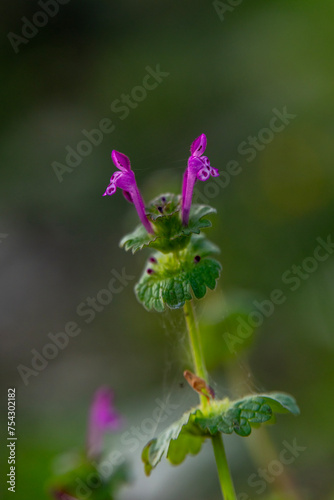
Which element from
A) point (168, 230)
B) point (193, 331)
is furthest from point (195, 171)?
point (193, 331)

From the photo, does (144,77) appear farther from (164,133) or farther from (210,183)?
(210,183)

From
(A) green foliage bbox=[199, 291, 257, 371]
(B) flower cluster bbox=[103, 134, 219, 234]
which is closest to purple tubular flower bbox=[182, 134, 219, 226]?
(B) flower cluster bbox=[103, 134, 219, 234]

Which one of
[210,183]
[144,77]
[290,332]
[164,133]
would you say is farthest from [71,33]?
[290,332]

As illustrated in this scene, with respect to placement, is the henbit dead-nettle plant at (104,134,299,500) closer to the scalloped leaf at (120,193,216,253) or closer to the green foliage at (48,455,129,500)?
the scalloped leaf at (120,193,216,253)

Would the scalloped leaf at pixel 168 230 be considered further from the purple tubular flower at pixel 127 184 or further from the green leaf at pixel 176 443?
the green leaf at pixel 176 443

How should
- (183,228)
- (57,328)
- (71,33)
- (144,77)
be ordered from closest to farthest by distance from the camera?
(183,228)
(57,328)
(144,77)
(71,33)

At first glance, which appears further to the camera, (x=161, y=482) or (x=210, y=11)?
(x=210, y=11)
